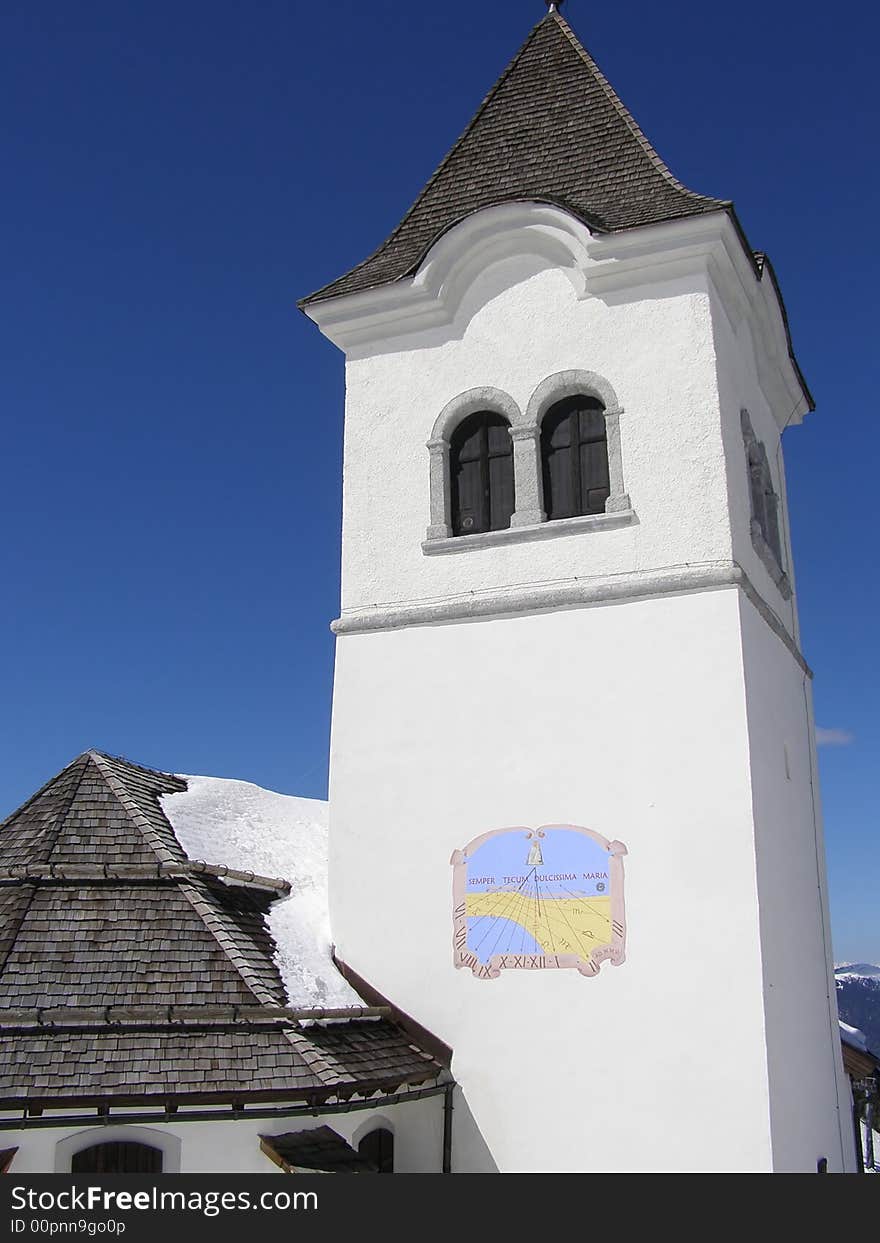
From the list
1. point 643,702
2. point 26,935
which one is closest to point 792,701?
point 643,702

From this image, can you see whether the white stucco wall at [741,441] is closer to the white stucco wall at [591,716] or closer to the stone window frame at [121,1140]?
the white stucco wall at [591,716]

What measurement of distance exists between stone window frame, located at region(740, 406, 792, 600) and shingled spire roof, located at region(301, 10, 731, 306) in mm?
2808

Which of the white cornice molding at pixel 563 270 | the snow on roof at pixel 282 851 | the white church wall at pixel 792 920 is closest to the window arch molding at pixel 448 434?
the white cornice molding at pixel 563 270

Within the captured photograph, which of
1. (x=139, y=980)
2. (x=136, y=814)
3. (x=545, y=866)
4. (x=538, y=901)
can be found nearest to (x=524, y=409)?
(x=545, y=866)

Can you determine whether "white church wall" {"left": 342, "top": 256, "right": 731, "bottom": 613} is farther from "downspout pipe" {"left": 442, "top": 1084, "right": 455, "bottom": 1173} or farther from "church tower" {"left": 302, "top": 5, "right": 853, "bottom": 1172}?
"downspout pipe" {"left": 442, "top": 1084, "right": 455, "bottom": 1173}

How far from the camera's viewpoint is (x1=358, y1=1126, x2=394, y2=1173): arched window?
10.3 metres

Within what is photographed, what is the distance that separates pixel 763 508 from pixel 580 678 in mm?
3632

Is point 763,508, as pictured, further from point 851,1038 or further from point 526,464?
point 851,1038

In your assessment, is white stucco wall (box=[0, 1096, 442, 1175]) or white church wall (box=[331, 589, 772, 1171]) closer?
white stucco wall (box=[0, 1096, 442, 1175])

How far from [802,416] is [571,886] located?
8.45 metres

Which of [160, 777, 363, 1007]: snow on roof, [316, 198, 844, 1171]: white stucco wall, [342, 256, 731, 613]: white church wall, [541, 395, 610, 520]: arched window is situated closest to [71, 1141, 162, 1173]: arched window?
[160, 777, 363, 1007]: snow on roof

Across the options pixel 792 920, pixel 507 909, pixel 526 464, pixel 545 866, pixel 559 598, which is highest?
pixel 526 464

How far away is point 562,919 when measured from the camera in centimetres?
1131

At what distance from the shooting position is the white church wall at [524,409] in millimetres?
12242
